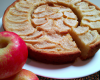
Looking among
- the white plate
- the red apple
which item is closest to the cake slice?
the white plate

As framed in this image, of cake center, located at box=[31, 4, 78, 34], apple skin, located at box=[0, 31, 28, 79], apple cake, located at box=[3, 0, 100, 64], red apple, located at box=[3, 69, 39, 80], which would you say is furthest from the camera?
cake center, located at box=[31, 4, 78, 34]

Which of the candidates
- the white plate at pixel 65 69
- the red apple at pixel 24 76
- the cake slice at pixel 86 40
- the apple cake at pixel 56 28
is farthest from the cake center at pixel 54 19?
the red apple at pixel 24 76

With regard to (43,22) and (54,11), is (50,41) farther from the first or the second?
(54,11)

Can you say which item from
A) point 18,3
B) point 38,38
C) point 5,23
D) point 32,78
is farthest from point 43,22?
point 32,78

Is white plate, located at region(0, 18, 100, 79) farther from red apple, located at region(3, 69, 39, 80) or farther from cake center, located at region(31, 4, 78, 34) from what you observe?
cake center, located at region(31, 4, 78, 34)

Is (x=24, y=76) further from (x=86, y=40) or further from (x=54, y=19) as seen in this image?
(x=54, y=19)

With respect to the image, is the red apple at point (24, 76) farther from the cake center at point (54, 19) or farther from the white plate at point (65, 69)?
the cake center at point (54, 19)
